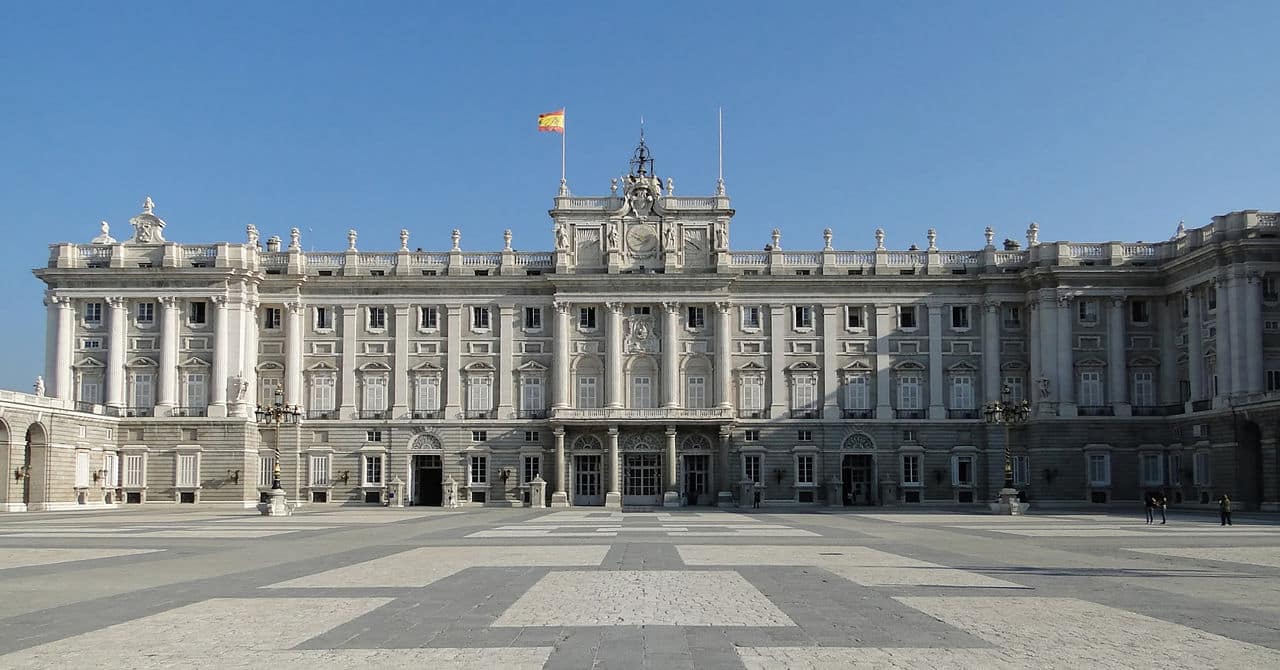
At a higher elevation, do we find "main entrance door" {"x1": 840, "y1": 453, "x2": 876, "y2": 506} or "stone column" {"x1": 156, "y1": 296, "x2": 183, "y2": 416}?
"stone column" {"x1": 156, "y1": 296, "x2": 183, "y2": 416}

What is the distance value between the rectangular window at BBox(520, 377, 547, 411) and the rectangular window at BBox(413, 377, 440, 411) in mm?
5344

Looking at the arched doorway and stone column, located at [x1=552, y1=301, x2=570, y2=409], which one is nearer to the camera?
the arched doorway

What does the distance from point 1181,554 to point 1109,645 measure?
1721 centimetres

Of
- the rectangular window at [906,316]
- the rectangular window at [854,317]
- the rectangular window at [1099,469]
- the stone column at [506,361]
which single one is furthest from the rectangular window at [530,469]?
the rectangular window at [1099,469]

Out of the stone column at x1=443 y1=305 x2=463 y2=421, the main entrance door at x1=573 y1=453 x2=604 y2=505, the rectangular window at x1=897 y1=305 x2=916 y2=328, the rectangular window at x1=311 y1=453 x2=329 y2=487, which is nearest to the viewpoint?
the main entrance door at x1=573 y1=453 x2=604 y2=505

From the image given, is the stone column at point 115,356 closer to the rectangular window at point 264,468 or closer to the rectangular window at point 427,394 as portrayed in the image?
the rectangular window at point 264,468

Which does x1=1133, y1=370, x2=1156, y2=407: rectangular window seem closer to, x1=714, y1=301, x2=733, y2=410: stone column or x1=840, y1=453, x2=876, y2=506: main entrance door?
x1=840, y1=453, x2=876, y2=506: main entrance door

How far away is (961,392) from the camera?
76.2 metres

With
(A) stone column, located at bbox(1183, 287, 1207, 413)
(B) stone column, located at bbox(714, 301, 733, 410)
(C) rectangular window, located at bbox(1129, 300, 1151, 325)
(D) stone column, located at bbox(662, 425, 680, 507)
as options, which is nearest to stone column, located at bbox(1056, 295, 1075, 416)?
(C) rectangular window, located at bbox(1129, 300, 1151, 325)

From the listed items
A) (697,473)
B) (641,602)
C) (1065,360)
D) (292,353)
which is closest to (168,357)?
(292,353)

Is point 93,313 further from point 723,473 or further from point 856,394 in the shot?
point 856,394

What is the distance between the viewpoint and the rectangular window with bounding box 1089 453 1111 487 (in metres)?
72.3

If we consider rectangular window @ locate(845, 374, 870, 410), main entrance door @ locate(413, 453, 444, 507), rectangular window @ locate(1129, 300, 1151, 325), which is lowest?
main entrance door @ locate(413, 453, 444, 507)

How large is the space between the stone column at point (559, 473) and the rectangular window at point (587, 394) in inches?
110
